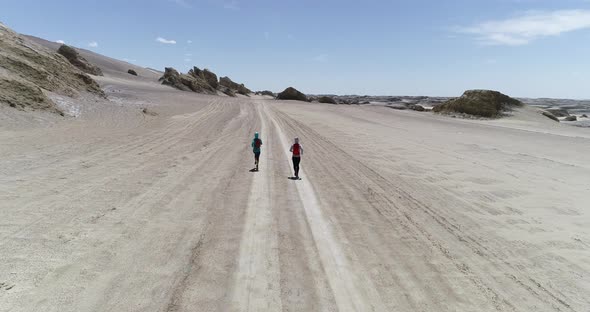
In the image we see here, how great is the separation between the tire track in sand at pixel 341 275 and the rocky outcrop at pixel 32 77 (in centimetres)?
1597

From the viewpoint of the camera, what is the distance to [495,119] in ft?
139

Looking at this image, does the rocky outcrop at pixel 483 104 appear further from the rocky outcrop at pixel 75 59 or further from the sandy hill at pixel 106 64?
the sandy hill at pixel 106 64

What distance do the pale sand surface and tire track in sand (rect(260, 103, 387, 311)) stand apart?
1.2 inches

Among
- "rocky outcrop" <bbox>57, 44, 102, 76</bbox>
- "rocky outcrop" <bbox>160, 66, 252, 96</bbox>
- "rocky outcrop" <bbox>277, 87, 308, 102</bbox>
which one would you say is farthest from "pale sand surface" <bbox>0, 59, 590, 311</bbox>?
"rocky outcrop" <bbox>277, 87, 308, 102</bbox>

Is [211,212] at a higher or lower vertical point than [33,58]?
lower

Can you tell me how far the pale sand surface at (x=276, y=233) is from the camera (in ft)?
16.6

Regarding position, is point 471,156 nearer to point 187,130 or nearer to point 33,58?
point 187,130

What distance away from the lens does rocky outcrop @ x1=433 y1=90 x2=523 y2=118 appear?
44.4m

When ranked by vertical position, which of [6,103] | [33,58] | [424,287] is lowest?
[424,287]

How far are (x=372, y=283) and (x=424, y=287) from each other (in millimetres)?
725

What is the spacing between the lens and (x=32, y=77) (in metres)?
21.2

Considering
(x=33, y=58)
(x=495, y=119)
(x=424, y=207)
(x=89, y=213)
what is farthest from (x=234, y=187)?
(x=495, y=119)

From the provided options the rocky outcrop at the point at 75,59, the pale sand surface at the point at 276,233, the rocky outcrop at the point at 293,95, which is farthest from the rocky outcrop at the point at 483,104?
the rocky outcrop at the point at 75,59

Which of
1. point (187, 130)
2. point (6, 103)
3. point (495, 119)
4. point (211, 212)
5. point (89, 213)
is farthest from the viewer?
point (495, 119)
